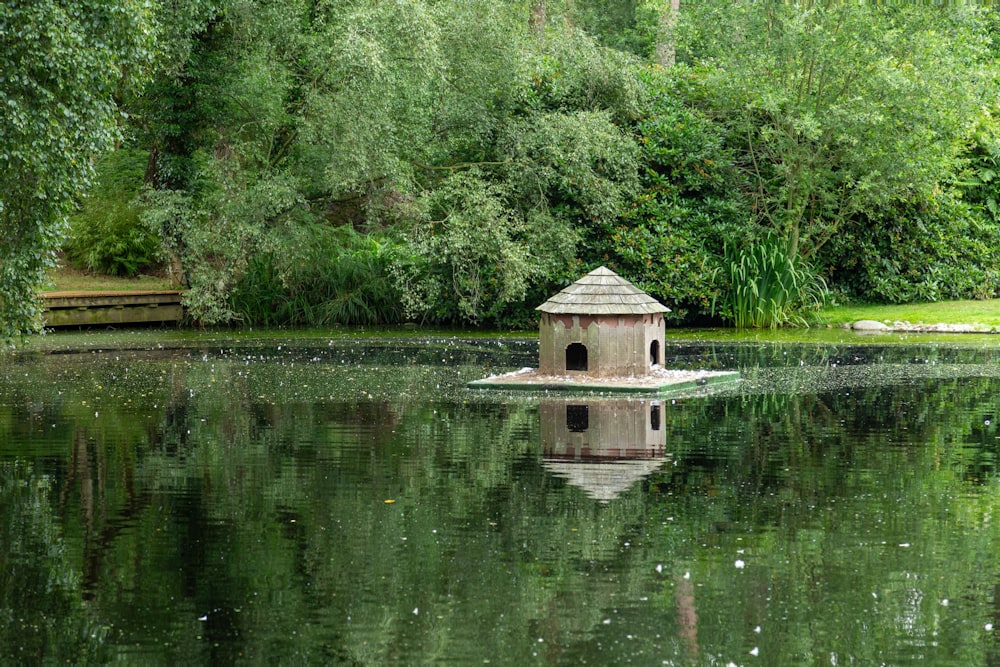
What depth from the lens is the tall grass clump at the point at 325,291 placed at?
27297mm

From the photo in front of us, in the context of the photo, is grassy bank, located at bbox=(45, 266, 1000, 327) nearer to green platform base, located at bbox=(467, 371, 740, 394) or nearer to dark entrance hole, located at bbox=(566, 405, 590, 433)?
green platform base, located at bbox=(467, 371, 740, 394)

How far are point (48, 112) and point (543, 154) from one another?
1286 cm

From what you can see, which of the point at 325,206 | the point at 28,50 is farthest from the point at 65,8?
the point at 325,206

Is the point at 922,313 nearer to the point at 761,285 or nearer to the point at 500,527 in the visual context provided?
the point at 761,285

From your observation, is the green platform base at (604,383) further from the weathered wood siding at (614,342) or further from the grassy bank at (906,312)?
the grassy bank at (906,312)

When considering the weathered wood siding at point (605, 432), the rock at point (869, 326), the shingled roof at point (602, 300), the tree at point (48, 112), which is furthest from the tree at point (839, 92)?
the tree at point (48, 112)

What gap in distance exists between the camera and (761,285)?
2556 centimetres

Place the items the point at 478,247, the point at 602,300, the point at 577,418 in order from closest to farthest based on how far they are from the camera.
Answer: the point at 577,418, the point at 602,300, the point at 478,247

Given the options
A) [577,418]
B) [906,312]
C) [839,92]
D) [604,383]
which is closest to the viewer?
[577,418]

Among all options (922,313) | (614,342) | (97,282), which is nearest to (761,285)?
(922,313)

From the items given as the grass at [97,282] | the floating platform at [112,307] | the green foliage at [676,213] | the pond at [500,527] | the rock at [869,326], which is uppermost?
the green foliage at [676,213]

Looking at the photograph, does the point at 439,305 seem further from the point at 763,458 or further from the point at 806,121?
the point at 763,458

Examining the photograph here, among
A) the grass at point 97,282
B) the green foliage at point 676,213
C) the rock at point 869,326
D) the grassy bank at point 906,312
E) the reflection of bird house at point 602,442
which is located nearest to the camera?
the reflection of bird house at point 602,442

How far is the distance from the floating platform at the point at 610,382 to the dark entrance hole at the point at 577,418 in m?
1.44
